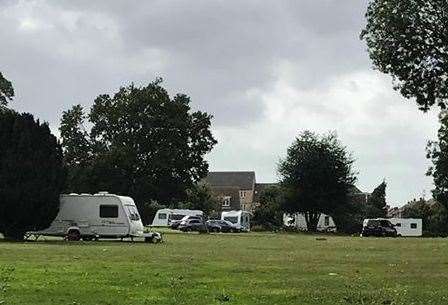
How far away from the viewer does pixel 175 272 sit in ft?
59.4

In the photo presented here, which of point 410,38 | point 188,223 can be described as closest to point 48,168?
point 410,38

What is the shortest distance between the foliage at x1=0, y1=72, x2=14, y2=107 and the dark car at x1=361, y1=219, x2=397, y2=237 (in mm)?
35253

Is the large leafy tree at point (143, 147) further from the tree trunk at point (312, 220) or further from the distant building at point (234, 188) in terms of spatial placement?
the distant building at point (234, 188)

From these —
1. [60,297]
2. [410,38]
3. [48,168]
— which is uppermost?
[410,38]

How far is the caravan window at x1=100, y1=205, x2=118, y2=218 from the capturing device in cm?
4388

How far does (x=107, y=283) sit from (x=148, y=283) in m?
0.78

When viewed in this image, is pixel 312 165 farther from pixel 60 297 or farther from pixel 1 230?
pixel 60 297

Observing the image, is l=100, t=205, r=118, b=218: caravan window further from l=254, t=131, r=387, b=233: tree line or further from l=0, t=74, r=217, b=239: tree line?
l=254, t=131, r=387, b=233: tree line

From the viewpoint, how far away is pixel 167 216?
91125 millimetres

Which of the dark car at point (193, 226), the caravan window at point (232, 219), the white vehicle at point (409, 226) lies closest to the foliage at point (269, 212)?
the caravan window at point (232, 219)

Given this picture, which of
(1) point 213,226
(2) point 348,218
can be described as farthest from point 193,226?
(2) point 348,218

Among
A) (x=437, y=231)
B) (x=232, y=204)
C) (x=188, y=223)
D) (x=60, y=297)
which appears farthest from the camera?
(x=232, y=204)

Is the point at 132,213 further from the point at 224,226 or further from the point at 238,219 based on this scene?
the point at 238,219

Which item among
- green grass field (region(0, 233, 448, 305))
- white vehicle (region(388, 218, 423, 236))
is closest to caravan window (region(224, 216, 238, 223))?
white vehicle (region(388, 218, 423, 236))
